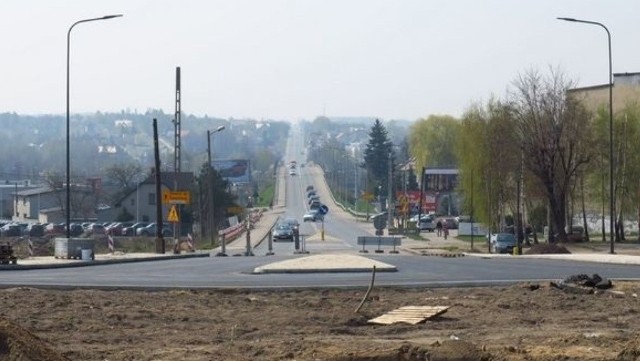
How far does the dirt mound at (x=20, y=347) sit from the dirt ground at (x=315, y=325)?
0.06 feet

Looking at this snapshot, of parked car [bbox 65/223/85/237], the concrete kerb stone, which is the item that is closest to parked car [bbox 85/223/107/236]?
parked car [bbox 65/223/85/237]

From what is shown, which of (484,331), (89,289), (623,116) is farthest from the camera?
(623,116)

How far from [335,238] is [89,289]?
67.4 meters

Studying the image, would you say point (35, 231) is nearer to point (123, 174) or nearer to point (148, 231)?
point (148, 231)

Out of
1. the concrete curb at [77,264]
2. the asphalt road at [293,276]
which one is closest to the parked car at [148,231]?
the concrete curb at [77,264]

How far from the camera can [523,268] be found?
41.2m

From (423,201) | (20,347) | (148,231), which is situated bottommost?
(148,231)

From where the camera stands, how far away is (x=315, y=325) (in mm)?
22281

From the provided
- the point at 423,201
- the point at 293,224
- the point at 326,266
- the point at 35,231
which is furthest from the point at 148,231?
the point at 326,266

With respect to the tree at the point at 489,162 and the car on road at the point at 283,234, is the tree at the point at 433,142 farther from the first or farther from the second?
the car on road at the point at 283,234

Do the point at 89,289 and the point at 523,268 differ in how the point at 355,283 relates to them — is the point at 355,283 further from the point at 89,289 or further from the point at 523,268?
the point at 523,268

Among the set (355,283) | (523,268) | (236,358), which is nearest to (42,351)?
(236,358)

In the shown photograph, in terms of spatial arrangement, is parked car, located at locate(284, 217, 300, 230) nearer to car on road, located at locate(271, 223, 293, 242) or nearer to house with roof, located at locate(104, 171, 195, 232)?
car on road, located at locate(271, 223, 293, 242)

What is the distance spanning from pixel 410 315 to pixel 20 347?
961 cm
